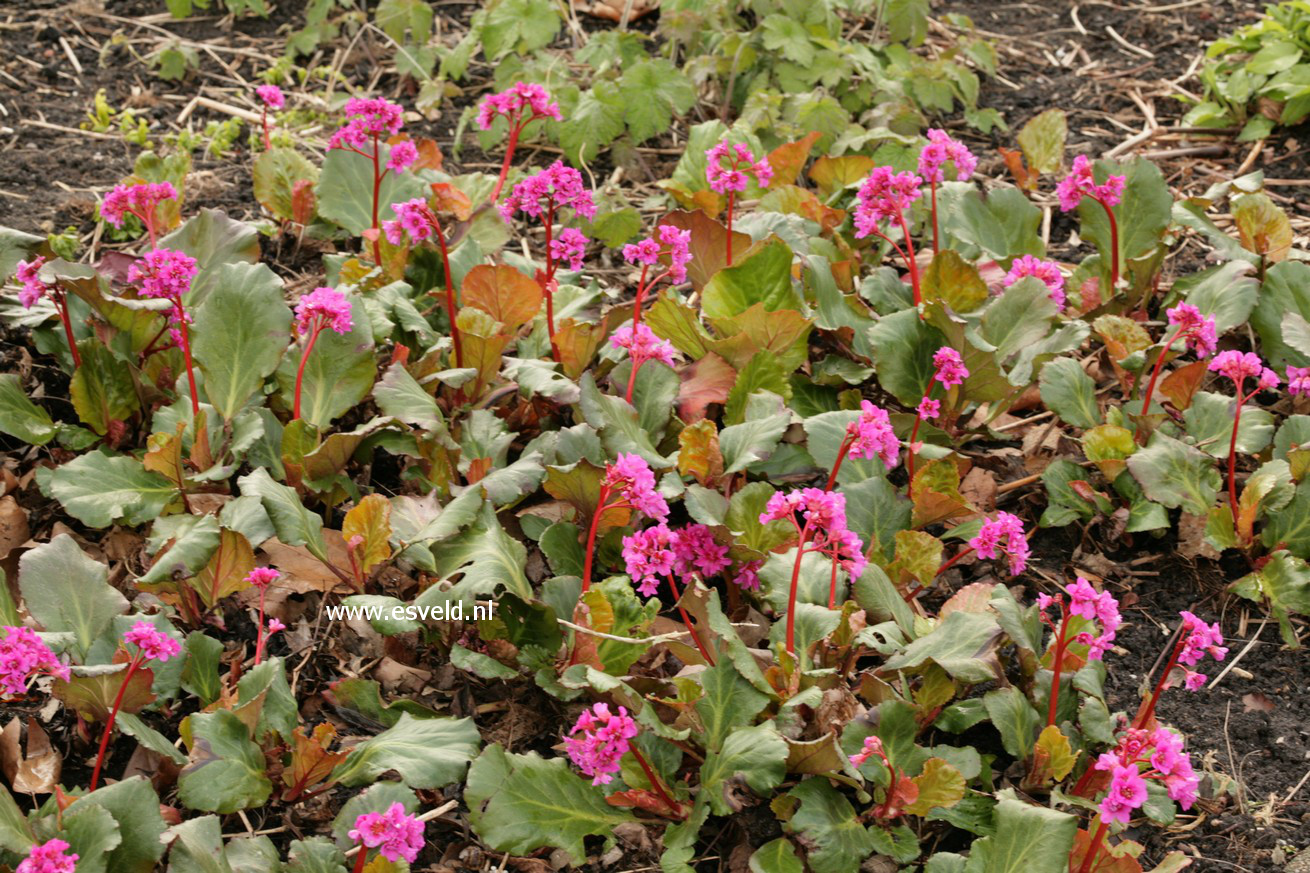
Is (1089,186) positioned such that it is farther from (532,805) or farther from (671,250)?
(532,805)

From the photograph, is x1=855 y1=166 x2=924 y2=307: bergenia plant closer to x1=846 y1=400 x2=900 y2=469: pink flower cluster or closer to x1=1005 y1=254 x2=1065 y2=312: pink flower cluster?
x1=1005 y1=254 x2=1065 y2=312: pink flower cluster

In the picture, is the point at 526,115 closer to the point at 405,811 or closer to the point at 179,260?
the point at 179,260

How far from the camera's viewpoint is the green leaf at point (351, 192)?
3320mm

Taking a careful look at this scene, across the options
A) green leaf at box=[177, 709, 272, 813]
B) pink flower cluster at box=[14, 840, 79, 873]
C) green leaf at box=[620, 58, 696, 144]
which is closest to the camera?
pink flower cluster at box=[14, 840, 79, 873]

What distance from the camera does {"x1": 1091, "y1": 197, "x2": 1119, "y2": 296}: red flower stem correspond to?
10.4 feet

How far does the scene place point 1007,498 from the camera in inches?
113

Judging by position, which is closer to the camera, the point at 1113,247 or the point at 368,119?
the point at 368,119

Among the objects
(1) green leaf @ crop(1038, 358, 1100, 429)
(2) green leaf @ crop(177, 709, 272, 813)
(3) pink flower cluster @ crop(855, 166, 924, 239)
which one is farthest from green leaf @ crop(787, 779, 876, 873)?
(3) pink flower cluster @ crop(855, 166, 924, 239)

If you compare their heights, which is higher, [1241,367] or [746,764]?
[1241,367]

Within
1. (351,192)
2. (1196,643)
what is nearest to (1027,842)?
(1196,643)

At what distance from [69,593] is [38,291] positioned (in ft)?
2.30

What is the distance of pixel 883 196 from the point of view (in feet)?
9.78

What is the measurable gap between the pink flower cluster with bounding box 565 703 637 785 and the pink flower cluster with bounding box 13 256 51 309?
1.46 meters

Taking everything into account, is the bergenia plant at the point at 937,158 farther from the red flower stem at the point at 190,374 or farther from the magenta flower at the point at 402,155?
the red flower stem at the point at 190,374
